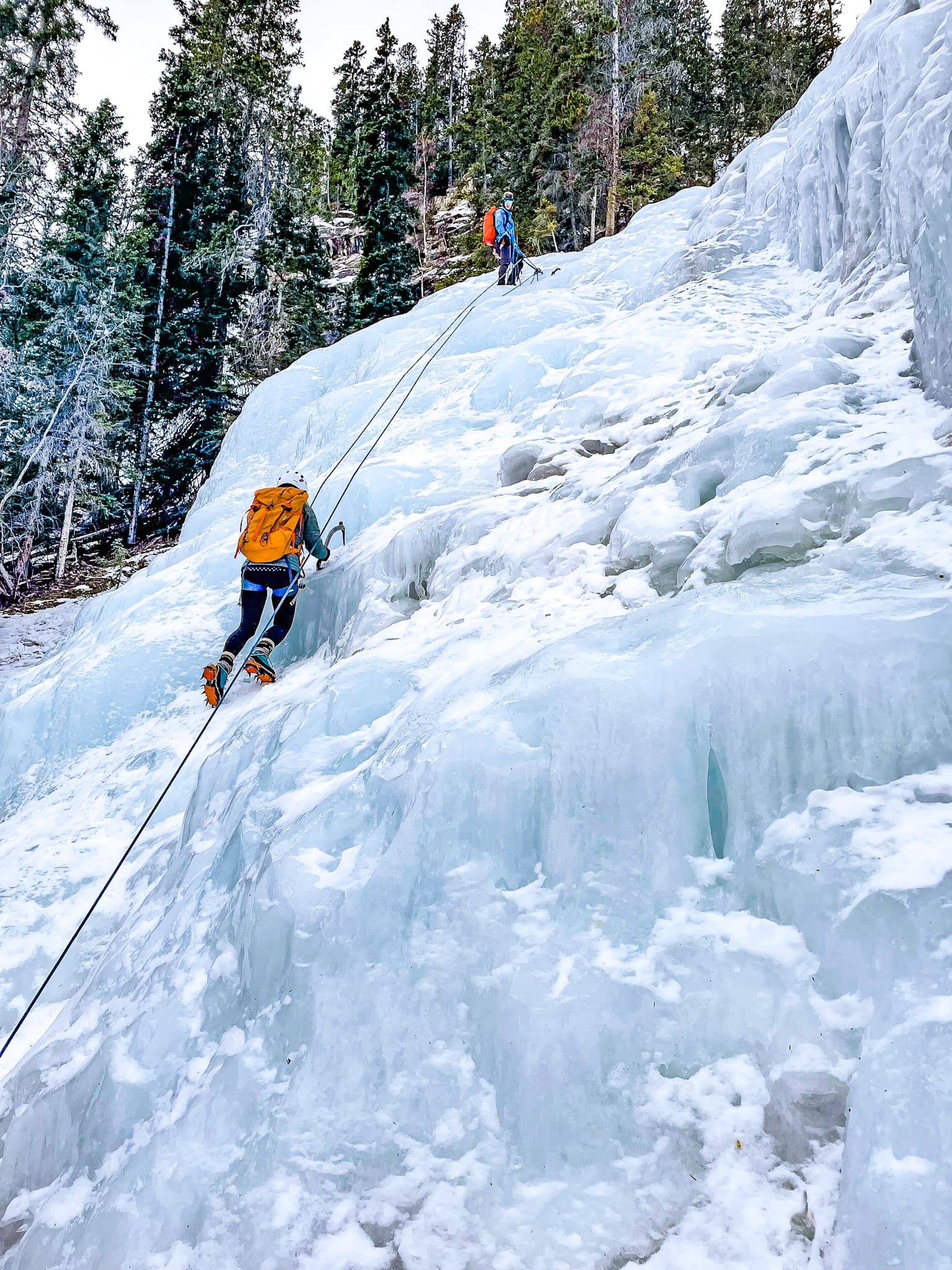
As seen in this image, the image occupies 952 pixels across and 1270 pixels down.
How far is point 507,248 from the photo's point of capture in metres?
11.0

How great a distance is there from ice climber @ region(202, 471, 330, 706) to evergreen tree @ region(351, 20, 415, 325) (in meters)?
15.4

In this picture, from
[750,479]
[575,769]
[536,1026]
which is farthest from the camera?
[750,479]

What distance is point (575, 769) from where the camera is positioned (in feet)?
7.83

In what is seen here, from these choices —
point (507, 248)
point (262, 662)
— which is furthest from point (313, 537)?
point (507, 248)

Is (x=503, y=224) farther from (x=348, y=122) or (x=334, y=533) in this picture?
(x=348, y=122)

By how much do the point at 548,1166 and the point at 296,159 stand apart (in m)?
24.5

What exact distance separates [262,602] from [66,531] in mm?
13856

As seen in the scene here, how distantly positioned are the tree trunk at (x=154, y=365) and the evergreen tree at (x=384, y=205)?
16.1 feet

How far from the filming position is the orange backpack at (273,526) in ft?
16.2

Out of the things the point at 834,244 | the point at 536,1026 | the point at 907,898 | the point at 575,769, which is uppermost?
the point at 834,244

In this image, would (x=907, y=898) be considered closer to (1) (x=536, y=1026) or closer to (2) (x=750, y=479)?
(1) (x=536, y=1026)

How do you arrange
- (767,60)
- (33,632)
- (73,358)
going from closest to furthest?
(33,632)
(73,358)
(767,60)

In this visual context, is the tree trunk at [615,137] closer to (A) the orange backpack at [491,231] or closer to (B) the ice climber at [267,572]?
(A) the orange backpack at [491,231]

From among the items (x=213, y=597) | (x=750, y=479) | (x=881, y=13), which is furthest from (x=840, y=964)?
(x=881, y=13)
